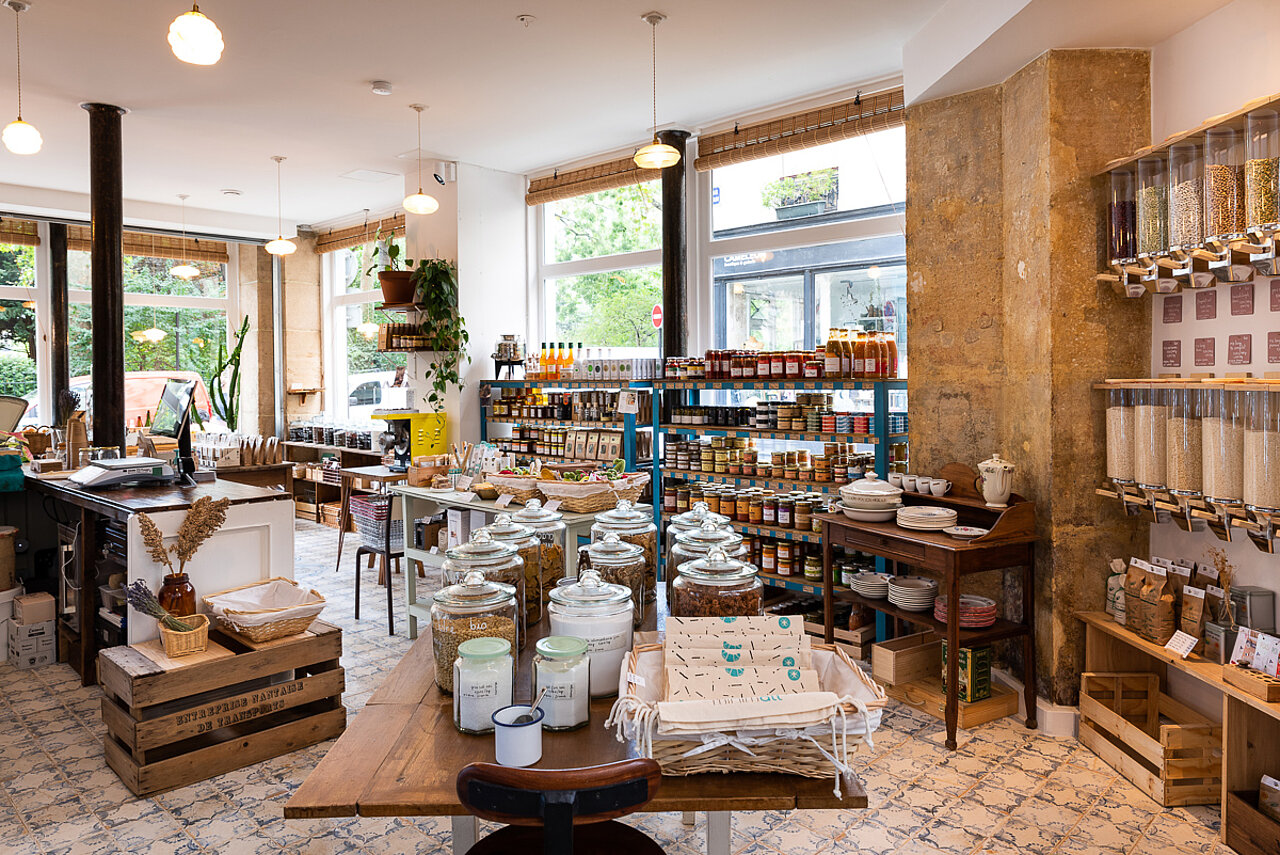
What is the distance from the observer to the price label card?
3.04 metres

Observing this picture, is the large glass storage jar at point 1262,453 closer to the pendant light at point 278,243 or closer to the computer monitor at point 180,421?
the computer monitor at point 180,421

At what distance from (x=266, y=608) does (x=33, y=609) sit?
2.00 meters

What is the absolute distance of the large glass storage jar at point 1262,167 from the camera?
2.68 m

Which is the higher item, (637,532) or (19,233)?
(19,233)

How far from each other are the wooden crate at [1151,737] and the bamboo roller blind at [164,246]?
412 inches

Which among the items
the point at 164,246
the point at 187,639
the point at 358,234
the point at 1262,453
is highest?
the point at 358,234

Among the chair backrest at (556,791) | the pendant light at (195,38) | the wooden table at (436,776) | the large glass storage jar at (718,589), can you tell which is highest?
the pendant light at (195,38)

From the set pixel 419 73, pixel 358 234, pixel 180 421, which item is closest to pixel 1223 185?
pixel 419 73

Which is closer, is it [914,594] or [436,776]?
[436,776]

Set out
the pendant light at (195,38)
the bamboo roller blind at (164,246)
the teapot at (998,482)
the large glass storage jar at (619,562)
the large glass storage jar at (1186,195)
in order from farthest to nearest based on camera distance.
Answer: the bamboo roller blind at (164,246) → the teapot at (998,482) → the pendant light at (195,38) → the large glass storage jar at (1186,195) → the large glass storage jar at (619,562)

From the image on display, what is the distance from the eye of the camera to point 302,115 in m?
6.21

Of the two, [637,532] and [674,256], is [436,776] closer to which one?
[637,532]

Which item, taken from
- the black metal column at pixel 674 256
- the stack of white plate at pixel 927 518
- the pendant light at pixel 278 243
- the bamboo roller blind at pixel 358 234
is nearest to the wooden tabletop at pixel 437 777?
the stack of white plate at pixel 927 518

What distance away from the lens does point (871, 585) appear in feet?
13.9
